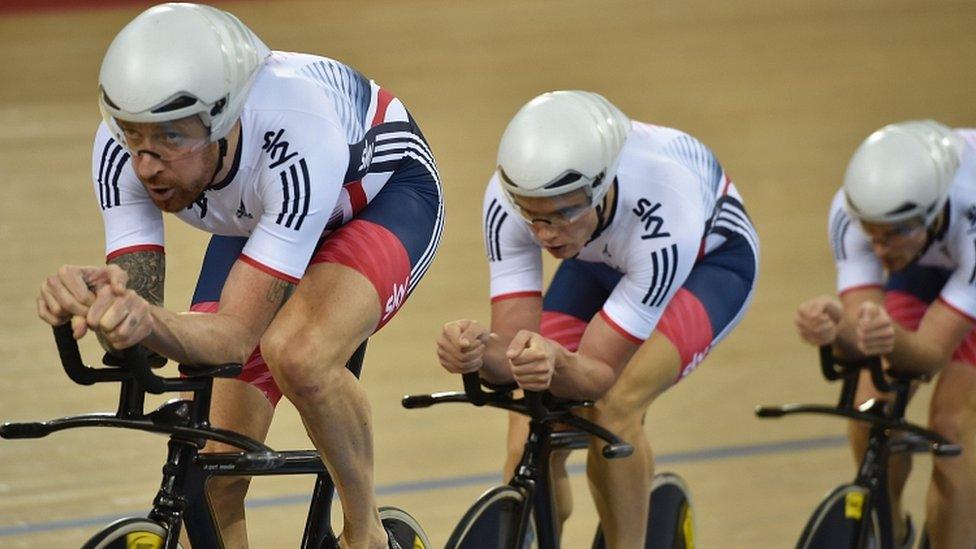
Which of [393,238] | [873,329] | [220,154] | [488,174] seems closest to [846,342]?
[873,329]

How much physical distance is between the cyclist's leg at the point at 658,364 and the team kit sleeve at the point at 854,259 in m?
0.37

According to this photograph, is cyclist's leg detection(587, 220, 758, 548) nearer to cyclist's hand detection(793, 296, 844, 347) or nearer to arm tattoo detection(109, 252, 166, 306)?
cyclist's hand detection(793, 296, 844, 347)

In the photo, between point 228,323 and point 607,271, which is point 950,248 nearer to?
point 607,271

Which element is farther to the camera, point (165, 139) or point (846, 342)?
point (846, 342)

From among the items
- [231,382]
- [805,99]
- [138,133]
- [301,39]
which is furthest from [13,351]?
[805,99]

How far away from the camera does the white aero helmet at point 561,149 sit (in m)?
3.19

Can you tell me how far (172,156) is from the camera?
8.72 feet

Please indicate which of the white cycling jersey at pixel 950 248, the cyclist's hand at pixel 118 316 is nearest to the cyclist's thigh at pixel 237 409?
the cyclist's hand at pixel 118 316

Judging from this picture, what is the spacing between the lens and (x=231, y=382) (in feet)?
10.1

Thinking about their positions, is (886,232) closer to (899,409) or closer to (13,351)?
(899,409)

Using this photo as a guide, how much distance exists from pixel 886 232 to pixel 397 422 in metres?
2.02

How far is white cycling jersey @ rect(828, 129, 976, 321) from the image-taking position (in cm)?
402

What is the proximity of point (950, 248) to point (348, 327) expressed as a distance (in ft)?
6.51

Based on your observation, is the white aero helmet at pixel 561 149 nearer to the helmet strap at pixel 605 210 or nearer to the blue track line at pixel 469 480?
the helmet strap at pixel 605 210
